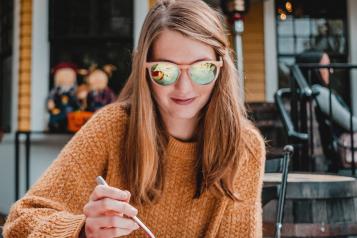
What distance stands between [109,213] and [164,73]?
1.59 feet

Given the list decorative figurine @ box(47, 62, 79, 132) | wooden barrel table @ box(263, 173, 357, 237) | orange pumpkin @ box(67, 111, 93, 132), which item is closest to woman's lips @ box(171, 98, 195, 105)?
wooden barrel table @ box(263, 173, 357, 237)

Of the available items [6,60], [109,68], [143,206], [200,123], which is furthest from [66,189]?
[6,60]

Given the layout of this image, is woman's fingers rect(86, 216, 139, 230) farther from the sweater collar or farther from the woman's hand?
the sweater collar

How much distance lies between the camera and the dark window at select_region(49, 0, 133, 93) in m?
6.41

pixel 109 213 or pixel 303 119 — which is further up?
pixel 303 119

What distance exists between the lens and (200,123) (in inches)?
66.6

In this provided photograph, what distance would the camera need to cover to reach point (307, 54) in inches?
230

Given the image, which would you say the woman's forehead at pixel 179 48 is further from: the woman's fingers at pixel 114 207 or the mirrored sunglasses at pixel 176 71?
the woman's fingers at pixel 114 207

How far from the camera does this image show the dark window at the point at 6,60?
702cm

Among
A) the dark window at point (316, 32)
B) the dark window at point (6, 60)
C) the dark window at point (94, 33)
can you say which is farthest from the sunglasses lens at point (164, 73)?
the dark window at point (316, 32)

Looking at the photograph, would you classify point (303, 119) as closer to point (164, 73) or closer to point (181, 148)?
point (181, 148)

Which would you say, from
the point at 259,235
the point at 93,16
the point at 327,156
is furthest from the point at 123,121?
the point at 93,16

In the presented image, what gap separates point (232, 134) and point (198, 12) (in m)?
0.42

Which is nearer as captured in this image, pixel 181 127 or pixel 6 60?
pixel 181 127
